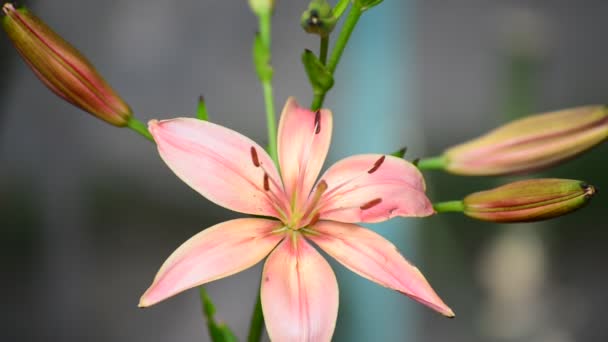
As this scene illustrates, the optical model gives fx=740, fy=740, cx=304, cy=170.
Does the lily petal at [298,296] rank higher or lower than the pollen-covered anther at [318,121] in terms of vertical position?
lower

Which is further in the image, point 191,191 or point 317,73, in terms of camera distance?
point 191,191

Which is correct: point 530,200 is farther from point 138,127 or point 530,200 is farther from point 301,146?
point 138,127

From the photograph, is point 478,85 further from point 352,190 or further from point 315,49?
point 352,190

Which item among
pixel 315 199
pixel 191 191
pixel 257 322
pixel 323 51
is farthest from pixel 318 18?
pixel 191 191

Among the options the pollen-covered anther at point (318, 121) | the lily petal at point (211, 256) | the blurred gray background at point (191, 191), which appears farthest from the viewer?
the blurred gray background at point (191, 191)

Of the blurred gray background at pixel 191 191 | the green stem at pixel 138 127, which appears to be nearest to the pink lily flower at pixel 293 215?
the green stem at pixel 138 127

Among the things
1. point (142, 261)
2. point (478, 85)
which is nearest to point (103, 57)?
point (142, 261)

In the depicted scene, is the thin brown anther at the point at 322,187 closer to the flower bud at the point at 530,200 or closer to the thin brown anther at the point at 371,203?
the thin brown anther at the point at 371,203

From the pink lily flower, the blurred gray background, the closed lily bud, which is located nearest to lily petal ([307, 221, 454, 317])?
the pink lily flower
